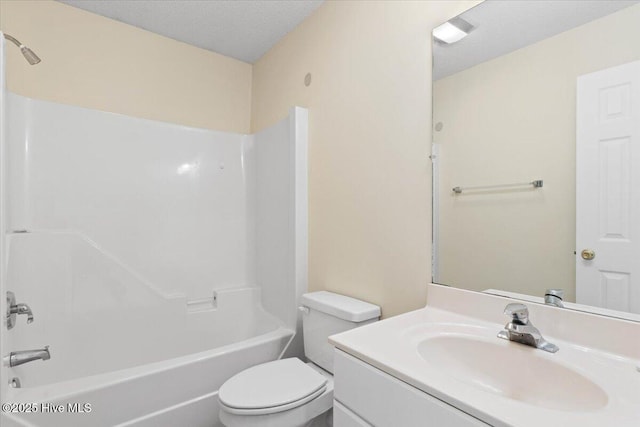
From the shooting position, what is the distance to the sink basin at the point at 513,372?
743mm

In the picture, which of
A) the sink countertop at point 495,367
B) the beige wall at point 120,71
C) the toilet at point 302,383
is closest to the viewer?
the sink countertop at point 495,367

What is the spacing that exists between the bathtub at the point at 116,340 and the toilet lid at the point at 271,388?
0.26 metres

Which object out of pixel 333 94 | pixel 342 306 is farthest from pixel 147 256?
pixel 333 94

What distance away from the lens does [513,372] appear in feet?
2.87

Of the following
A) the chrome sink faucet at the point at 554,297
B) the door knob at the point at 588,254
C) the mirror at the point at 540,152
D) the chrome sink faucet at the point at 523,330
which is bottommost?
the chrome sink faucet at the point at 523,330

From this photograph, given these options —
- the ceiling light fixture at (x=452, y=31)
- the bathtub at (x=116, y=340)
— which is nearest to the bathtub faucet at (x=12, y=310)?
the bathtub at (x=116, y=340)

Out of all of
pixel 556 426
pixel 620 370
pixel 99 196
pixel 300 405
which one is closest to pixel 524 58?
pixel 620 370

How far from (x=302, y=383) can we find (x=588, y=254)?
114 centimetres

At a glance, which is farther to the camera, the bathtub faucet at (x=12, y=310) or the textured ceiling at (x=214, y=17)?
the textured ceiling at (x=214, y=17)

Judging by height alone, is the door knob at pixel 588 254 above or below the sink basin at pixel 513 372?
above

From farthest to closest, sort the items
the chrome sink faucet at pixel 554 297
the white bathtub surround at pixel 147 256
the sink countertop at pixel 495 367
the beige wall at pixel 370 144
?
1. the white bathtub surround at pixel 147 256
2. the beige wall at pixel 370 144
3. the chrome sink faucet at pixel 554 297
4. the sink countertop at pixel 495 367

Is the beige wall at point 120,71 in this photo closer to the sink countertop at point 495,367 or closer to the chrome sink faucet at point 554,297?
the sink countertop at point 495,367

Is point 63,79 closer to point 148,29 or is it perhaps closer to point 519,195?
point 148,29

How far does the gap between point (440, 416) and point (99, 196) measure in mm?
2108
